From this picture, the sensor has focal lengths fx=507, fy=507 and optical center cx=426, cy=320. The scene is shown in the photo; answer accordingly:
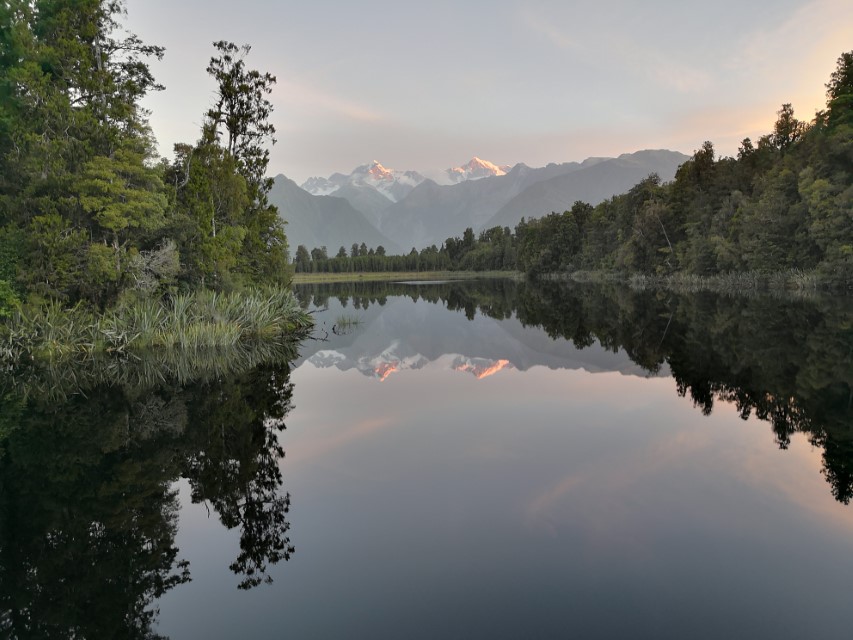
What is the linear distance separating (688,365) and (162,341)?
826 inches

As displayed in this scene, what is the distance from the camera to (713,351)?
65.5 feet

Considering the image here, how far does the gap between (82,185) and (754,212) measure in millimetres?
59786

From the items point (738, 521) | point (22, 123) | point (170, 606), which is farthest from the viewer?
point (22, 123)

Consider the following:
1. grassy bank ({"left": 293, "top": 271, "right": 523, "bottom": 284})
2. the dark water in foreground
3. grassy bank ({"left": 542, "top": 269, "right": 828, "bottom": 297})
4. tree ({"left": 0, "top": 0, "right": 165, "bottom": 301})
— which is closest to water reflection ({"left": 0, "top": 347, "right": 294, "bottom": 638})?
the dark water in foreground

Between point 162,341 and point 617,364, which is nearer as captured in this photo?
point 617,364

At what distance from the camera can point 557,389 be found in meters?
16.0

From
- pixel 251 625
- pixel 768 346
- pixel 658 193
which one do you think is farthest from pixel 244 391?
pixel 658 193

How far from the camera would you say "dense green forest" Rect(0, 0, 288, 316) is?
21078 mm

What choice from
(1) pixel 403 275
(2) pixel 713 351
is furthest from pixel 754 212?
(1) pixel 403 275

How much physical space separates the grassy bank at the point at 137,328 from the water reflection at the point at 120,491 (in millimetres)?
4815

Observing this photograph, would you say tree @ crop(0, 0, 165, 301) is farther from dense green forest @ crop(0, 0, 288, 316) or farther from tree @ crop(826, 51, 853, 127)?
tree @ crop(826, 51, 853, 127)

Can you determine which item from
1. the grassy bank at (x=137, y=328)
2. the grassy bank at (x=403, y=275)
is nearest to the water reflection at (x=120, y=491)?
the grassy bank at (x=137, y=328)

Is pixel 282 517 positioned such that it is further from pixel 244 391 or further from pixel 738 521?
pixel 244 391

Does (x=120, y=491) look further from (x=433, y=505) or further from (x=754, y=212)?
(x=754, y=212)
